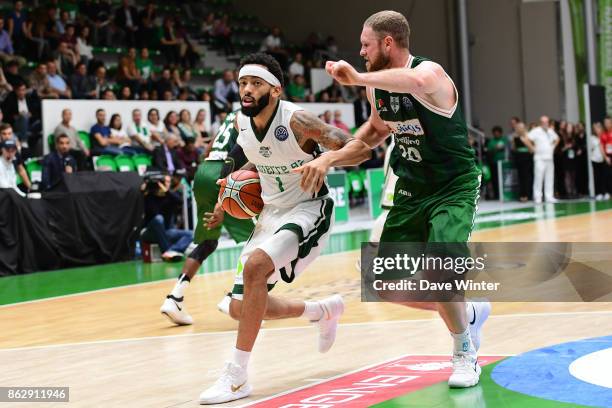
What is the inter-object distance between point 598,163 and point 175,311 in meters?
17.2

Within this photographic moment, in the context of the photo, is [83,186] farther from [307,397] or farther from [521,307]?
[307,397]

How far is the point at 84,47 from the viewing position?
19.7 meters

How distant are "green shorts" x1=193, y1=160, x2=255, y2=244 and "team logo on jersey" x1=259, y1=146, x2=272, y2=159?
256 centimetres

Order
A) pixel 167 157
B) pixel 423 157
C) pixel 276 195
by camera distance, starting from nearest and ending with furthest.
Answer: pixel 423 157
pixel 276 195
pixel 167 157

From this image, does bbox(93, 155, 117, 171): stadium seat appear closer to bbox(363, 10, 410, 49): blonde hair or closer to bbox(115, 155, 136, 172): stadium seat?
bbox(115, 155, 136, 172): stadium seat

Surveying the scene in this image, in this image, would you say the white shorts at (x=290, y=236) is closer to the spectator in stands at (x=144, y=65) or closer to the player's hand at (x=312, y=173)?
the player's hand at (x=312, y=173)

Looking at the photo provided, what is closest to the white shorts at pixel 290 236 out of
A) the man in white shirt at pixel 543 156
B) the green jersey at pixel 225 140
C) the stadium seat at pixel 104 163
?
the green jersey at pixel 225 140

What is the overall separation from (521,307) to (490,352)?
6.77 ft

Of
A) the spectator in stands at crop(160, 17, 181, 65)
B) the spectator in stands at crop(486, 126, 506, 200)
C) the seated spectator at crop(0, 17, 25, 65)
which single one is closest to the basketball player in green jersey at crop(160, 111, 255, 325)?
the seated spectator at crop(0, 17, 25, 65)

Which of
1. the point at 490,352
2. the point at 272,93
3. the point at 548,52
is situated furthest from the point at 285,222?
the point at 548,52

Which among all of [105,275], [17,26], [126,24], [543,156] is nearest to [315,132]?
[105,275]

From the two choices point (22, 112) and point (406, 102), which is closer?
point (406, 102)

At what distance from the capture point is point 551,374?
17.6 feet

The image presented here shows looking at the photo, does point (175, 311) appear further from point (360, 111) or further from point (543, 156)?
point (543, 156)
